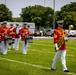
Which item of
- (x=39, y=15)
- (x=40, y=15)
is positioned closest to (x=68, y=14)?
(x=40, y=15)

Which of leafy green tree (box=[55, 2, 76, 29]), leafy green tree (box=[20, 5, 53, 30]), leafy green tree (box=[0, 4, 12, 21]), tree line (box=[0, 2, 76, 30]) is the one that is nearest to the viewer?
leafy green tree (box=[0, 4, 12, 21])

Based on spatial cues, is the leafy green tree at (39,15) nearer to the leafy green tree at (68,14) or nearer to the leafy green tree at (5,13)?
the leafy green tree at (68,14)

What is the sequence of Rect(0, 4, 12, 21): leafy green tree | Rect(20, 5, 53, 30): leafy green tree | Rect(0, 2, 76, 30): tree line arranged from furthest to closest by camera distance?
1. Rect(20, 5, 53, 30): leafy green tree
2. Rect(0, 2, 76, 30): tree line
3. Rect(0, 4, 12, 21): leafy green tree

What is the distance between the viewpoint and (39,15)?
9069 centimetres

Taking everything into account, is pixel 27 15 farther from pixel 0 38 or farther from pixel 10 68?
pixel 10 68

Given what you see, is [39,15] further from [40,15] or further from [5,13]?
[5,13]

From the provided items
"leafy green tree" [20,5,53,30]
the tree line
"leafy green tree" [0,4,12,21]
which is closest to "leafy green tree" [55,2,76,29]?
the tree line

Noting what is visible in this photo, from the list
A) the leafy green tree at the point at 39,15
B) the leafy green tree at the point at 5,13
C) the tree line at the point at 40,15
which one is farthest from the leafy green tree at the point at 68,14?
the leafy green tree at the point at 5,13

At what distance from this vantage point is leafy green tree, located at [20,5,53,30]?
9006cm

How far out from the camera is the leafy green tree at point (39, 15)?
90056mm

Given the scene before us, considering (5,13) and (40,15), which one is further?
(40,15)

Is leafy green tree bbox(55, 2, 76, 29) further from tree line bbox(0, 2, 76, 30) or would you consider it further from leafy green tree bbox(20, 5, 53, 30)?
leafy green tree bbox(20, 5, 53, 30)

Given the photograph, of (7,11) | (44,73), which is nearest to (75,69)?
(44,73)

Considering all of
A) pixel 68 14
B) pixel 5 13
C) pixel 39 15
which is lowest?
pixel 39 15
